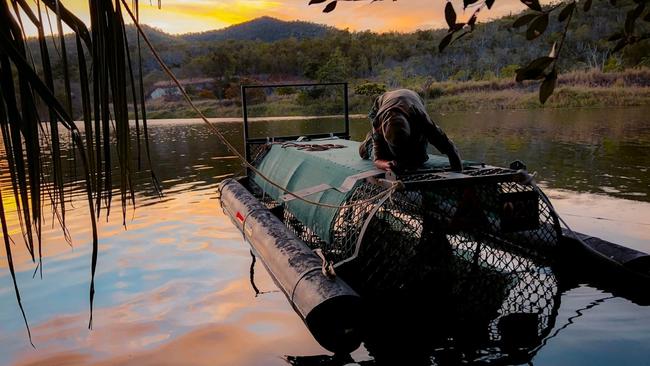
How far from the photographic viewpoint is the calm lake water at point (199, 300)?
5.82m

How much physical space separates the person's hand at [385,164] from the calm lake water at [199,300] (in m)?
1.89

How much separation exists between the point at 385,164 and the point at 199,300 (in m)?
3.26

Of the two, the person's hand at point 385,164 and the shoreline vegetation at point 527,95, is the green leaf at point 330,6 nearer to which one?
the person's hand at point 385,164

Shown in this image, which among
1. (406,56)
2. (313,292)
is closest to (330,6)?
(313,292)

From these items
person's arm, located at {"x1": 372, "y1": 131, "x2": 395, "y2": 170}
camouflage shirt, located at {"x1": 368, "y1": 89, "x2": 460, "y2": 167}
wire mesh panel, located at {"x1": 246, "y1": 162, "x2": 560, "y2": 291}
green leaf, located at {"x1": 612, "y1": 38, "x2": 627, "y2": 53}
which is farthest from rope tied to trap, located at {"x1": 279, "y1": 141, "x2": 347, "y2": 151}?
green leaf, located at {"x1": 612, "y1": 38, "x2": 627, "y2": 53}

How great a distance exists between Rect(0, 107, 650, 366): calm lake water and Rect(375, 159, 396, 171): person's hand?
189 centimetres

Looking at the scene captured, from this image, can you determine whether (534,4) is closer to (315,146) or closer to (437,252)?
(437,252)

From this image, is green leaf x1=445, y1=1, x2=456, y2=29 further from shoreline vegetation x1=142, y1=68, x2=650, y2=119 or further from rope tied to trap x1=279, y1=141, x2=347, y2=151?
shoreline vegetation x1=142, y1=68, x2=650, y2=119

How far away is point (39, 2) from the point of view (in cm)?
111

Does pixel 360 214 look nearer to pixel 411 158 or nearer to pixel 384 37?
pixel 411 158

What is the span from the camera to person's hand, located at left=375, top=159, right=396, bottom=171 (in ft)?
22.7

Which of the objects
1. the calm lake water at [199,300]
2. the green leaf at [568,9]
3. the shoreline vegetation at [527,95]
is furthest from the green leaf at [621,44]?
the shoreline vegetation at [527,95]

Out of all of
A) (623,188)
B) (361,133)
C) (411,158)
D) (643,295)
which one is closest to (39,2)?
(411,158)

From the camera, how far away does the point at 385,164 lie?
7070 mm
